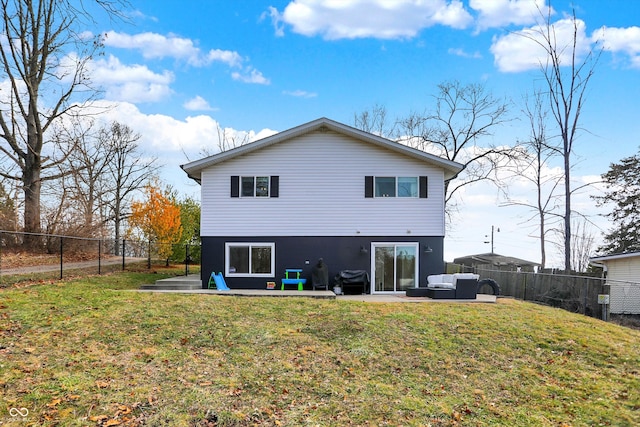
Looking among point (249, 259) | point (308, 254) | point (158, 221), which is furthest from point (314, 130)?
point (158, 221)

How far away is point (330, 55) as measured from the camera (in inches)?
760

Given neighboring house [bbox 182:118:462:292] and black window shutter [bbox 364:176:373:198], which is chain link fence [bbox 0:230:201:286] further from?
black window shutter [bbox 364:176:373:198]

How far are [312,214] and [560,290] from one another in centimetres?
867

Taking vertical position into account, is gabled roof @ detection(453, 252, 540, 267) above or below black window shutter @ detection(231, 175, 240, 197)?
below

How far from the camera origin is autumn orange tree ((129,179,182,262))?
2120 centimetres

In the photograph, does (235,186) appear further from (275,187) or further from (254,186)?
(275,187)

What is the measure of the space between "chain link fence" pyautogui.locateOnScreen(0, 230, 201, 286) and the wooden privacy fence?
44.2ft

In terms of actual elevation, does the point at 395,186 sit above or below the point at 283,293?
above

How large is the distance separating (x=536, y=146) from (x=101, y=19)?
2072 cm

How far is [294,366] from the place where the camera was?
23.0 ft

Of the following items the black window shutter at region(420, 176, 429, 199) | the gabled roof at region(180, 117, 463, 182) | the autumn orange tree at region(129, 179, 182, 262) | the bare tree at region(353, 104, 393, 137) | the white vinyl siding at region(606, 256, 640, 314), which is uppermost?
the bare tree at region(353, 104, 393, 137)

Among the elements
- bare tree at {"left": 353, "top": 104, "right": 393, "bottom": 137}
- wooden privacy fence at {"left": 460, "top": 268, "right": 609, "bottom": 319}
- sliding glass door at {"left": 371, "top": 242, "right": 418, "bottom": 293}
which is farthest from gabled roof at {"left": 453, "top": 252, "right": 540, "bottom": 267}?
sliding glass door at {"left": 371, "top": 242, "right": 418, "bottom": 293}

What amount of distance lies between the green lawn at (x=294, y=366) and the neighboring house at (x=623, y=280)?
351 inches

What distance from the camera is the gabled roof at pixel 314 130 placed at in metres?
15.5
